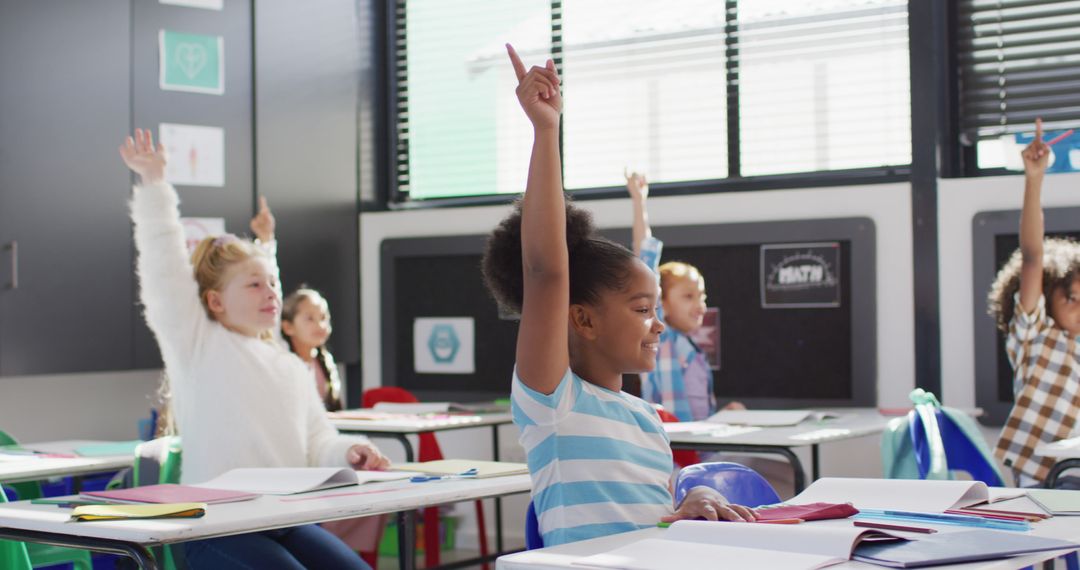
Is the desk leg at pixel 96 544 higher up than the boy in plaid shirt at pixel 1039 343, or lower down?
lower down

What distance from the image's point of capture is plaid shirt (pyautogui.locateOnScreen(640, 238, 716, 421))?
3.98 metres

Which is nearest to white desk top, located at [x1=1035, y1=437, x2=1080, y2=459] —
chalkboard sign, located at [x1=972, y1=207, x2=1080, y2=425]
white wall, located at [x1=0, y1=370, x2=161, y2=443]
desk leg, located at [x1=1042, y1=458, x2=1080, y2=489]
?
desk leg, located at [x1=1042, y1=458, x2=1080, y2=489]

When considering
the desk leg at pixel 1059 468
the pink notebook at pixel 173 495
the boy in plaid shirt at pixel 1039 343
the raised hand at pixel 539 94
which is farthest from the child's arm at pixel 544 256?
the boy in plaid shirt at pixel 1039 343

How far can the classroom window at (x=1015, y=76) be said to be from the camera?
4148mm

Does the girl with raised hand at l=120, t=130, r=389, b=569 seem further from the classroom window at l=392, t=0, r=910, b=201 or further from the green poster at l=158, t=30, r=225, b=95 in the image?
the classroom window at l=392, t=0, r=910, b=201

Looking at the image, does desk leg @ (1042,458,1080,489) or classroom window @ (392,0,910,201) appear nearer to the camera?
desk leg @ (1042,458,1080,489)

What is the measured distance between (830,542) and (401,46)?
4422 mm

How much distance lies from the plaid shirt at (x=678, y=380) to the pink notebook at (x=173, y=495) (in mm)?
2023

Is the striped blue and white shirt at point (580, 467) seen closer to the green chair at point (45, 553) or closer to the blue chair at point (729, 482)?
the blue chair at point (729, 482)

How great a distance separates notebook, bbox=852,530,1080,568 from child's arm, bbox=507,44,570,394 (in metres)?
0.46

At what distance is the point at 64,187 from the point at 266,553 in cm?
227

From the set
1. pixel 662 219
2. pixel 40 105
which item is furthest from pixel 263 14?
pixel 662 219

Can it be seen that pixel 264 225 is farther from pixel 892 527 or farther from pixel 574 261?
pixel 892 527

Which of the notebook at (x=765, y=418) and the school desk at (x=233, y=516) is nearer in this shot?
the school desk at (x=233, y=516)
